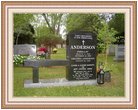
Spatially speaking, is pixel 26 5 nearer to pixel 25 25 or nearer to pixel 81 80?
pixel 81 80

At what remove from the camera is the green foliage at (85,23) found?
38.1ft

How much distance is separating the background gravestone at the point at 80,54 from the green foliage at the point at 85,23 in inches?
65.1

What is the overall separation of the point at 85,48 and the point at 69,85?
1181mm

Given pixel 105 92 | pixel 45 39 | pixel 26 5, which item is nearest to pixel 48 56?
pixel 45 39

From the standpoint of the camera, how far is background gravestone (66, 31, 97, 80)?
9812 mm

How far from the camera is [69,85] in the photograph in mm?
9664

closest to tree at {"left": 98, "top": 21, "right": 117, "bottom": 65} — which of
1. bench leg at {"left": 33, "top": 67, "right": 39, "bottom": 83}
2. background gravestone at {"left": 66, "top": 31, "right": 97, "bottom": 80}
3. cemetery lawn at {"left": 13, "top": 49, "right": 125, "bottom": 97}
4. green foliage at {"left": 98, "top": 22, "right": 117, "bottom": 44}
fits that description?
green foliage at {"left": 98, "top": 22, "right": 117, "bottom": 44}

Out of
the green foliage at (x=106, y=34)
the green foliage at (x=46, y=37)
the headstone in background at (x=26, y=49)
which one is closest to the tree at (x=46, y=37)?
the green foliage at (x=46, y=37)

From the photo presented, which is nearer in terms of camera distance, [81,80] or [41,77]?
[81,80]

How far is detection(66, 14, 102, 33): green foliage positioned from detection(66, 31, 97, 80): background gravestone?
1653 millimetres

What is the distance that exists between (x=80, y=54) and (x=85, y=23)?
2769 millimetres

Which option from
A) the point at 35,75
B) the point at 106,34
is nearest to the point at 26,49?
the point at 106,34

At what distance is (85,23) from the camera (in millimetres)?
12352

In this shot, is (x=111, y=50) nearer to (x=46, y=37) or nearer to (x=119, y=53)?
(x=119, y=53)
